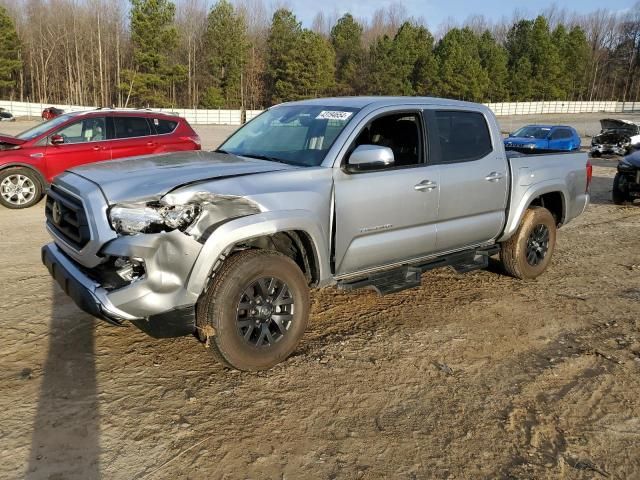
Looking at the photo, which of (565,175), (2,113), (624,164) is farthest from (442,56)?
(565,175)

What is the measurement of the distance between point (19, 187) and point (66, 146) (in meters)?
1.04

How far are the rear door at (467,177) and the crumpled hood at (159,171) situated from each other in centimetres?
155

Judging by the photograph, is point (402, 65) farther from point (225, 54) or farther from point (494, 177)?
point (494, 177)

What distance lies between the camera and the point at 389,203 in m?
4.27

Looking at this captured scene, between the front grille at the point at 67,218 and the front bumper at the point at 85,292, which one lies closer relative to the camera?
the front bumper at the point at 85,292

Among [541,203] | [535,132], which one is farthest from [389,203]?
[535,132]

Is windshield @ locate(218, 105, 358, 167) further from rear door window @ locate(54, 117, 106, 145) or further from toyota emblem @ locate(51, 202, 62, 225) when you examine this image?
rear door window @ locate(54, 117, 106, 145)

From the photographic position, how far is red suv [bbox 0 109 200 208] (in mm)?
9232

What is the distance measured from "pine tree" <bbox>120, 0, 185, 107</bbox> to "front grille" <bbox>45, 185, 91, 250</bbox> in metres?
52.9

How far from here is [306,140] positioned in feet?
14.4

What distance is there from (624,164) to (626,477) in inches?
395

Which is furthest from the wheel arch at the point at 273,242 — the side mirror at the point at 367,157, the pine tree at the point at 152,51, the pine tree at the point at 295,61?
the pine tree at the point at 295,61

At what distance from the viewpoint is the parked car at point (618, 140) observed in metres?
21.5

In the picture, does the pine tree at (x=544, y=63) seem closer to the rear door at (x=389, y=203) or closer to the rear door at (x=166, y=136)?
the rear door at (x=166, y=136)
